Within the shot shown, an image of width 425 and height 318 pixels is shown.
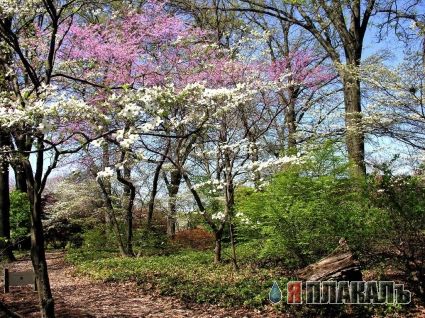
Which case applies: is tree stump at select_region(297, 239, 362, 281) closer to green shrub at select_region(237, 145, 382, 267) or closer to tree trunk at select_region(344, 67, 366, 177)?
green shrub at select_region(237, 145, 382, 267)

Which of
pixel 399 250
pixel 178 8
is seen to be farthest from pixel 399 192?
pixel 178 8

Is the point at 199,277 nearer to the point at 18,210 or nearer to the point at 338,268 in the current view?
the point at 338,268

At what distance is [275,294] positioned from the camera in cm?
620

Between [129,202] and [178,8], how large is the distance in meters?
6.24

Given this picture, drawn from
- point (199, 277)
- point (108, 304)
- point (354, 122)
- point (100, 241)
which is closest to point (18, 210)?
point (100, 241)

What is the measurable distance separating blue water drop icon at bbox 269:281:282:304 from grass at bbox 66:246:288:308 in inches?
4.0

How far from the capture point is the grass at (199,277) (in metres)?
6.68

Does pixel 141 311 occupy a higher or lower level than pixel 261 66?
lower

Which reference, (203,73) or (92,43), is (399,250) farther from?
(92,43)

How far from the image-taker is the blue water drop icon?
240 inches

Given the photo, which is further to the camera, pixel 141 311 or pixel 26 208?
pixel 26 208

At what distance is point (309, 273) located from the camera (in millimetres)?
5918

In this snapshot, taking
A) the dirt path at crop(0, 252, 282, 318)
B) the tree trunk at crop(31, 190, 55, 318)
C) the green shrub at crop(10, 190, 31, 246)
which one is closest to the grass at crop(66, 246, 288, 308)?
the dirt path at crop(0, 252, 282, 318)

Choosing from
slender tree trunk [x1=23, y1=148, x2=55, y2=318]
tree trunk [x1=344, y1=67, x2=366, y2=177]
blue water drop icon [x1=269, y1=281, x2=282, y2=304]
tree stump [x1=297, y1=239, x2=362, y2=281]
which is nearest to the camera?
slender tree trunk [x1=23, y1=148, x2=55, y2=318]
